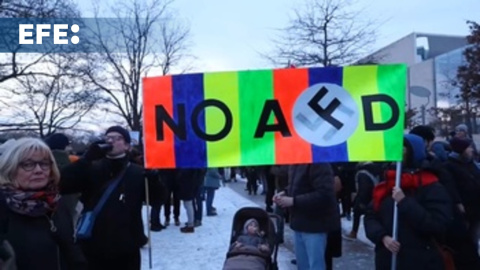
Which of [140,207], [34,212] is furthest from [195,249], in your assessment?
[34,212]

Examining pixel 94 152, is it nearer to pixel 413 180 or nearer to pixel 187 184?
pixel 413 180

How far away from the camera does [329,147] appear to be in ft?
16.0

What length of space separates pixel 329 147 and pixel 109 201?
5.76ft

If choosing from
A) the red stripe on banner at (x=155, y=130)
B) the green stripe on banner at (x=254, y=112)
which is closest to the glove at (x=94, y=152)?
the red stripe on banner at (x=155, y=130)

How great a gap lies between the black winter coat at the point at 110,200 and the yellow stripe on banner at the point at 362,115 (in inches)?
69.2

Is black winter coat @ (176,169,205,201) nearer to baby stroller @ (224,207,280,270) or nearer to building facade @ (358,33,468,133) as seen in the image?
baby stroller @ (224,207,280,270)

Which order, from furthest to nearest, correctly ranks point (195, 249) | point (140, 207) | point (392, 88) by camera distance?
1. point (195, 249)
2. point (140, 207)
3. point (392, 88)

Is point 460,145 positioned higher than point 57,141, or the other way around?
point 57,141

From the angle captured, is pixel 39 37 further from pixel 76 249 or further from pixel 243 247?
pixel 76 249

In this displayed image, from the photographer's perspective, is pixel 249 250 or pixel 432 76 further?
pixel 432 76

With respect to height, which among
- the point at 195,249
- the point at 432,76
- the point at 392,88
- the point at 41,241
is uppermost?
the point at 432,76

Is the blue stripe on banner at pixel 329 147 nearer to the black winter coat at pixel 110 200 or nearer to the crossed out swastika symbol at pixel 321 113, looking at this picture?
the crossed out swastika symbol at pixel 321 113

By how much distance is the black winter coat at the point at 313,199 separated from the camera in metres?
6.00

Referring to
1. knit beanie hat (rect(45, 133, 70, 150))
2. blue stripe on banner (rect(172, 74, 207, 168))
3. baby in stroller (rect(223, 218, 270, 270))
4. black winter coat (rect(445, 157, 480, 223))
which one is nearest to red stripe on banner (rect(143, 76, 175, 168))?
blue stripe on banner (rect(172, 74, 207, 168))
